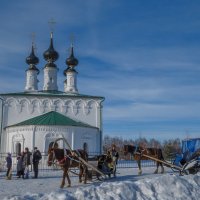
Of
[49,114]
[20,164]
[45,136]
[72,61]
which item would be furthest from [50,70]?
[20,164]

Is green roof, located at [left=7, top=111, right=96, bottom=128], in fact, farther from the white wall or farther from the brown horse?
the brown horse

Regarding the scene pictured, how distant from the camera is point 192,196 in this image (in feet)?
30.1

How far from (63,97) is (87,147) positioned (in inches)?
250

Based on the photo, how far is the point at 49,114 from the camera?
33.3m

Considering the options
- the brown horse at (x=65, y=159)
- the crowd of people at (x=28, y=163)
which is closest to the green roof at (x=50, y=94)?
the crowd of people at (x=28, y=163)

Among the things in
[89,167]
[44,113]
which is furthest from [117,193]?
[44,113]

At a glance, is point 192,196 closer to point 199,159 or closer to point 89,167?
point 89,167

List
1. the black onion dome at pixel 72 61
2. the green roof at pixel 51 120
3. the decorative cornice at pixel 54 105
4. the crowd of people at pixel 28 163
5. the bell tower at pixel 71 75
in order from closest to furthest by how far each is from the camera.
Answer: the crowd of people at pixel 28 163
the green roof at pixel 51 120
the decorative cornice at pixel 54 105
the bell tower at pixel 71 75
the black onion dome at pixel 72 61

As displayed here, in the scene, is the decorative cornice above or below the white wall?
above

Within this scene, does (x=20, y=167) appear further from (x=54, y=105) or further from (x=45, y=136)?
(x=54, y=105)

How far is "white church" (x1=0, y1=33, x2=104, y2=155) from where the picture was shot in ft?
101

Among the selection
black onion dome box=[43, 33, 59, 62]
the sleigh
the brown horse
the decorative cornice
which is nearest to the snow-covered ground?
the brown horse

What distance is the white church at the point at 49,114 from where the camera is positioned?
3086 cm

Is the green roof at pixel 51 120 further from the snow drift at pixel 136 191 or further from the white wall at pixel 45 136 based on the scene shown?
the snow drift at pixel 136 191
